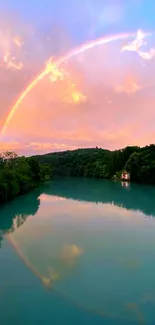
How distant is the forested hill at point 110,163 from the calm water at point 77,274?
1591 inches

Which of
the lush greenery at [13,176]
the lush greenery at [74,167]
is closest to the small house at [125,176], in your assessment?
the lush greenery at [74,167]

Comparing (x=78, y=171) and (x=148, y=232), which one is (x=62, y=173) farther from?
(x=148, y=232)

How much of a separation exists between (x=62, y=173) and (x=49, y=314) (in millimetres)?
96105

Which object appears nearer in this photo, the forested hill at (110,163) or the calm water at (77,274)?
the calm water at (77,274)

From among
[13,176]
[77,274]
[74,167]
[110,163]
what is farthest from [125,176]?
[77,274]

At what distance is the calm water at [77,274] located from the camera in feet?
22.1

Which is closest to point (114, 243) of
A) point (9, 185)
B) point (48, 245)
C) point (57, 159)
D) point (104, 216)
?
point (48, 245)

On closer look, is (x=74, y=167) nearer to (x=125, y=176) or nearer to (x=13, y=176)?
(x=125, y=176)

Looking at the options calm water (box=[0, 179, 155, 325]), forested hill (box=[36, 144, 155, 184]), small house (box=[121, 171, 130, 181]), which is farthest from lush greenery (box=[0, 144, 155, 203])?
calm water (box=[0, 179, 155, 325])

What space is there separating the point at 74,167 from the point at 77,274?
90.3 m

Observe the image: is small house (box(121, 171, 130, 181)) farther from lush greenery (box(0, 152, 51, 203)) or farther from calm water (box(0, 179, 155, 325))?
calm water (box(0, 179, 155, 325))

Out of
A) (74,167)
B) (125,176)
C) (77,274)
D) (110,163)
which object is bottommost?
(77,274)

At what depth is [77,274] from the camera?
932 centimetres

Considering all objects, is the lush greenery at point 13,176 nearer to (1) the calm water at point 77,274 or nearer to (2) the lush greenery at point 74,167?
(2) the lush greenery at point 74,167
